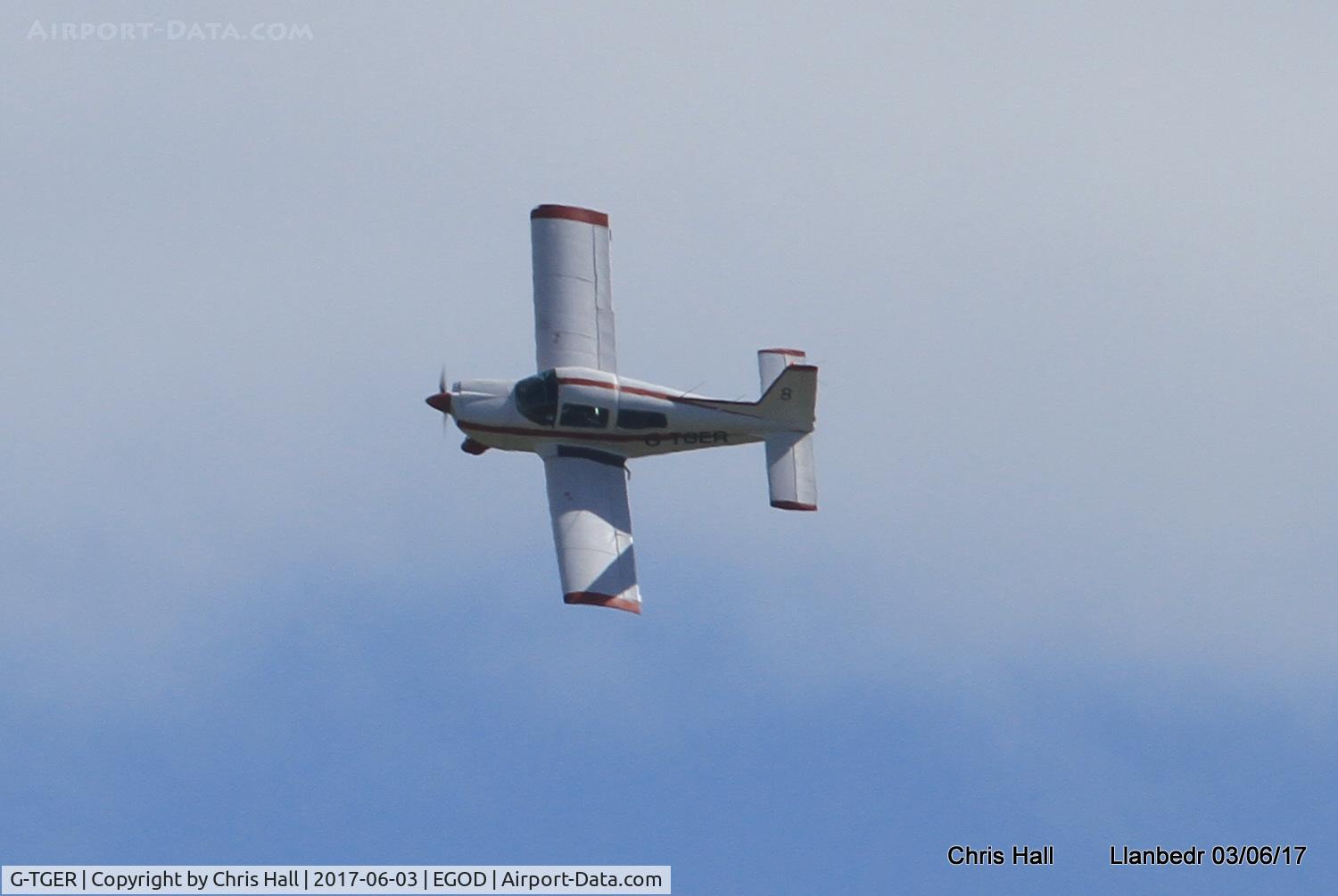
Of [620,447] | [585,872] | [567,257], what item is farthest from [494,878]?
[567,257]

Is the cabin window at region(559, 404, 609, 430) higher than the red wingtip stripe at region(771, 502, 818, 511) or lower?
higher

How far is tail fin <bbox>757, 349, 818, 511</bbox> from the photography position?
5741 centimetres

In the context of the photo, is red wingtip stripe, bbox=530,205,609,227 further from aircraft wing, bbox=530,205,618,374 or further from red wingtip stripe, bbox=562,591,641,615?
red wingtip stripe, bbox=562,591,641,615

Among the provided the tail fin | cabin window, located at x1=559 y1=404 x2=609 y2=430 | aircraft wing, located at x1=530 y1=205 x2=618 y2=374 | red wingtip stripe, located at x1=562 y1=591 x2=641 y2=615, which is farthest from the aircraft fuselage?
red wingtip stripe, located at x1=562 y1=591 x2=641 y2=615

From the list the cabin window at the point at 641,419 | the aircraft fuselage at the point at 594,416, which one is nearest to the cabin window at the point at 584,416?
the aircraft fuselage at the point at 594,416

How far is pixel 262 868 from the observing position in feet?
159

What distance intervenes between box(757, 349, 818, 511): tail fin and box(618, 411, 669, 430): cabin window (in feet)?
7.17

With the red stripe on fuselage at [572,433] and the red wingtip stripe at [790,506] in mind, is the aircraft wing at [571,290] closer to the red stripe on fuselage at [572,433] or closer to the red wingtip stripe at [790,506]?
the red stripe on fuselage at [572,433]

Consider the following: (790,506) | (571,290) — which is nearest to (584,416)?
(571,290)

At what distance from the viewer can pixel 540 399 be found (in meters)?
57.4

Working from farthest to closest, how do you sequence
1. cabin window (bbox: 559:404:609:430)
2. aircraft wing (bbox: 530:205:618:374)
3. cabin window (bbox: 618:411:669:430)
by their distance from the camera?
aircraft wing (bbox: 530:205:618:374)
cabin window (bbox: 618:411:669:430)
cabin window (bbox: 559:404:609:430)

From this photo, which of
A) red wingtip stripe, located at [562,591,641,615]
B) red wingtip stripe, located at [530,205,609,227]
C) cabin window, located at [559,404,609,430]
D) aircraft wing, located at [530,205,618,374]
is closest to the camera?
red wingtip stripe, located at [562,591,641,615]

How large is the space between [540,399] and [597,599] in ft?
17.3

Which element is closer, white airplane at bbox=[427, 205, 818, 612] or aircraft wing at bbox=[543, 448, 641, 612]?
aircraft wing at bbox=[543, 448, 641, 612]
